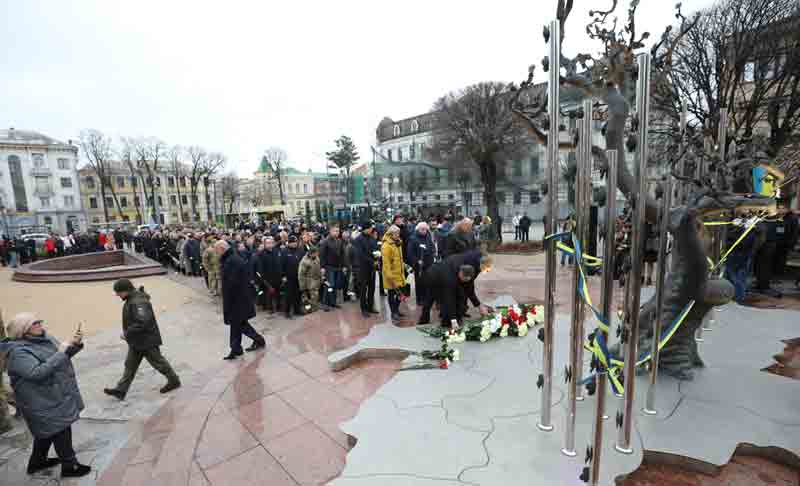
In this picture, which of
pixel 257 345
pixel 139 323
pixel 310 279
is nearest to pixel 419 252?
pixel 310 279

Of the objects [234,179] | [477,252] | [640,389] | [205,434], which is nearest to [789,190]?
[477,252]

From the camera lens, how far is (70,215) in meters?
61.7

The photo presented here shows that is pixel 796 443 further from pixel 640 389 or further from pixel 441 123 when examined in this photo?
pixel 441 123

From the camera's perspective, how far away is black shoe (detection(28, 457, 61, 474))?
3836mm

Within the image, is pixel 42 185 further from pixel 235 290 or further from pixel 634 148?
pixel 634 148

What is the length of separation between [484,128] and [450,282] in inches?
586

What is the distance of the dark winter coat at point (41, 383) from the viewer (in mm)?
3404

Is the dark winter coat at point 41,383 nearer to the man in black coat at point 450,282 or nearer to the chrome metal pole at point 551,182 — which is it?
the chrome metal pole at point 551,182

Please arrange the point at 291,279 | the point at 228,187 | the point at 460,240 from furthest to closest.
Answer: the point at 228,187 < the point at 291,279 < the point at 460,240

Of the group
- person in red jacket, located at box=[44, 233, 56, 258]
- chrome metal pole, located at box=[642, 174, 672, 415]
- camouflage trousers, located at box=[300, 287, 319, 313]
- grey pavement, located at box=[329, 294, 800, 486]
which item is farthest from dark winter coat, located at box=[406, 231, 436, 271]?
person in red jacket, located at box=[44, 233, 56, 258]

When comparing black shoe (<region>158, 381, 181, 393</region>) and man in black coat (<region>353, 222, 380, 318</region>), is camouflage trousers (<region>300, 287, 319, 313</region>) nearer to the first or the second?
man in black coat (<region>353, 222, 380, 318</region>)

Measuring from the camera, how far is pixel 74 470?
12.4ft

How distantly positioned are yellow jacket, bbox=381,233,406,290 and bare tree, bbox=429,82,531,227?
1362cm

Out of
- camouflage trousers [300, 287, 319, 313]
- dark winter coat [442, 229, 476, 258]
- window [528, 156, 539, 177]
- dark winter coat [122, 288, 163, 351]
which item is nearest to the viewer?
dark winter coat [122, 288, 163, 351]
